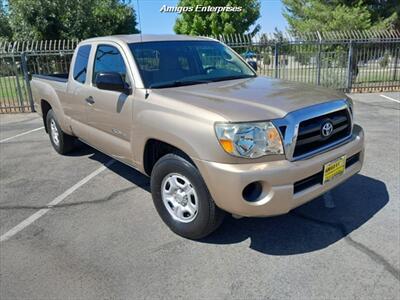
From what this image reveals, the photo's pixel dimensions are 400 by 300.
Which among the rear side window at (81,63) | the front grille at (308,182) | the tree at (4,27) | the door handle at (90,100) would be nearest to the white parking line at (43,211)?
the door handle at (90,100)

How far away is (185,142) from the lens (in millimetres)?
3066

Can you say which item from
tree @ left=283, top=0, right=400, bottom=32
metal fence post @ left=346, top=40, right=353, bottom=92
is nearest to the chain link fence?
metal fence post @ left=346, top=40, right=353, bottom=92

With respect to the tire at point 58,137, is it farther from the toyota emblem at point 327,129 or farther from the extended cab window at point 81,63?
the toyota emblem at point 327,129

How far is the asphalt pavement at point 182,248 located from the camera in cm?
282

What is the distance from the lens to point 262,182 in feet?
9.35

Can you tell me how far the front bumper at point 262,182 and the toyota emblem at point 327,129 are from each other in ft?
0.91

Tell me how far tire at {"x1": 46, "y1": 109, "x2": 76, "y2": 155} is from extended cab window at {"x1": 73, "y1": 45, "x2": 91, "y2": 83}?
1188mm

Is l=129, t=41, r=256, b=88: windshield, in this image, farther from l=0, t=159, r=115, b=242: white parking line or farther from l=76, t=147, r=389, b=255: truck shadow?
l=0, t=159, r=115, b=242: white parking line

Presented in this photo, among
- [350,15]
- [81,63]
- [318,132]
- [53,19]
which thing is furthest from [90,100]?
[53,19]

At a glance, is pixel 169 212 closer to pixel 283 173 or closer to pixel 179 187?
pixel 179 187

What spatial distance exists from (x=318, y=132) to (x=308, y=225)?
3.47 ft

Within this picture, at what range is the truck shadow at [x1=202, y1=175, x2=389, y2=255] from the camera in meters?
3.37

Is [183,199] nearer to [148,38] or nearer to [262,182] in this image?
[262,182]

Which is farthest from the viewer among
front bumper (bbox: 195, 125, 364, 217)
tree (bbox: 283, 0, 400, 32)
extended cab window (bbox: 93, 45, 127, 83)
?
tree (bbox: 283, 0, 400, 32)
